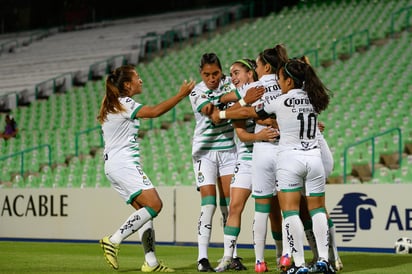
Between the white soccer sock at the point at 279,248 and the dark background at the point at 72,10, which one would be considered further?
the dark background at the point at 72,10

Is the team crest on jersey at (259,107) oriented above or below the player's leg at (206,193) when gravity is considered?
above

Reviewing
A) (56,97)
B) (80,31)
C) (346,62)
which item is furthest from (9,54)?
(346,62)

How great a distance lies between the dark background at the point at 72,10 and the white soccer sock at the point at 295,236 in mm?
27445

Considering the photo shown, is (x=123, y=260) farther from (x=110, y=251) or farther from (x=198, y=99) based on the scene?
(x=198, y=99)

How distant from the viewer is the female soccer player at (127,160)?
29.2 feet

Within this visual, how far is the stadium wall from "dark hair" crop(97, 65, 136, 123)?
5.42 m

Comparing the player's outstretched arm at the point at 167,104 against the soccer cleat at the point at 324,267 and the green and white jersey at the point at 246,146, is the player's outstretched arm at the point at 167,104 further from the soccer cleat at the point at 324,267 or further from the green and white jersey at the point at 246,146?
the soccer cleat at the point at 324,267

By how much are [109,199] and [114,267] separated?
289 inches

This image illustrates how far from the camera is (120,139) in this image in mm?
9086

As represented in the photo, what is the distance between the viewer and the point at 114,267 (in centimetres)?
886

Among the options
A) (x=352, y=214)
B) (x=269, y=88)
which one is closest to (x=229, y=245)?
(x=269, y=88)

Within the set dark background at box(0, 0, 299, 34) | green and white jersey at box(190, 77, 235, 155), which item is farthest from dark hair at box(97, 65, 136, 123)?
dark background at box(0, 0, 299, 34)

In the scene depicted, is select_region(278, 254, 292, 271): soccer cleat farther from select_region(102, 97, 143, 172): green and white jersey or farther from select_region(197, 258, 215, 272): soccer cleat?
select_region(102, 97, 143, 172): green and white jersey

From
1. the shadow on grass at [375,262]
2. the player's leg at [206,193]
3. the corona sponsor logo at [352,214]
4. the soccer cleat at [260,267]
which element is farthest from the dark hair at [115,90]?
the corona sponsor logo at [352,214]
